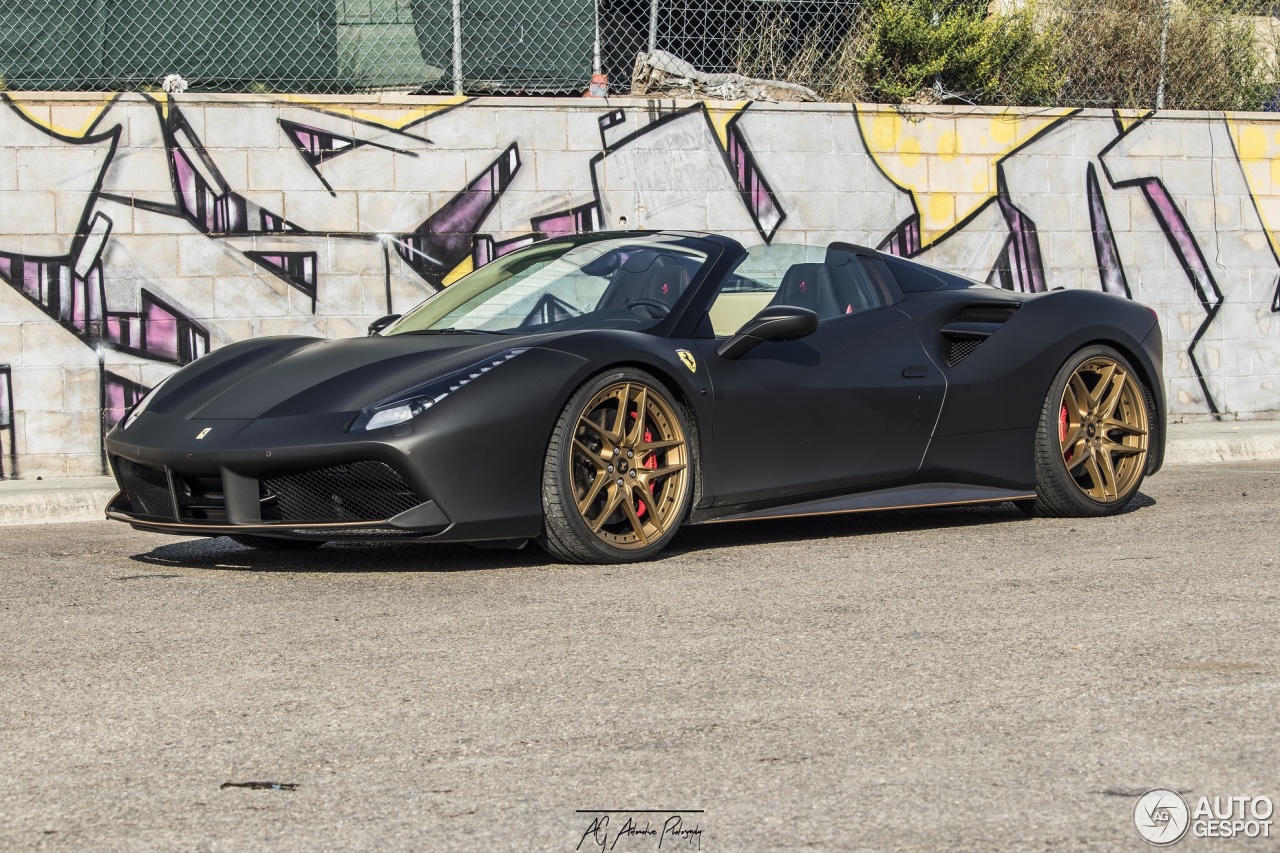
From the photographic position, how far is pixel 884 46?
Answer: 1241 centimetres

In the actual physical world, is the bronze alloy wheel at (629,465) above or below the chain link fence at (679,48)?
below

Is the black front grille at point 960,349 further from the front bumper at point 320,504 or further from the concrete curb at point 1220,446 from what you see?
the concrete curb at point 1220,446

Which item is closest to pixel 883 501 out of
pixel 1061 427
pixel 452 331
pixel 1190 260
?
pixel 1061 427

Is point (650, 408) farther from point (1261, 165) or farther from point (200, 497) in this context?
point (1261, 165)

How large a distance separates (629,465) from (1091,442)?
8.06ft

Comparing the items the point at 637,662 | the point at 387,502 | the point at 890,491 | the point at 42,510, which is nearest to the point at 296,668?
the point at 637,662

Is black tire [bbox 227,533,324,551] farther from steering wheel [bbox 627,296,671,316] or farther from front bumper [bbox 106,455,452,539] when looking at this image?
steering wheel [bbox 627,296,671,316]

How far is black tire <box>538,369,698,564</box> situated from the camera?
5367 millimetres

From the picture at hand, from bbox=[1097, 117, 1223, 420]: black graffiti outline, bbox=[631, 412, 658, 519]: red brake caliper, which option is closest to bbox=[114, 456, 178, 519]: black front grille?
bbox=[631, 412, 658, 519]: red brake caliper

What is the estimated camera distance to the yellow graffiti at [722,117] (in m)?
11.3

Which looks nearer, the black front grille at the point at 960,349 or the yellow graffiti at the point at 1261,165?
the black front grille at the point at 960,349

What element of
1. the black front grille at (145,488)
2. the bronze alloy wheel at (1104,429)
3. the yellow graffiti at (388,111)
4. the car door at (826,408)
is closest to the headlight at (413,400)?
the black front grille at (145,488)

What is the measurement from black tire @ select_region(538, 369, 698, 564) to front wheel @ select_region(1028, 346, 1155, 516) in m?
1.90

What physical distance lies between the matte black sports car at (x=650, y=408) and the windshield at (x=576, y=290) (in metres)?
0.01
